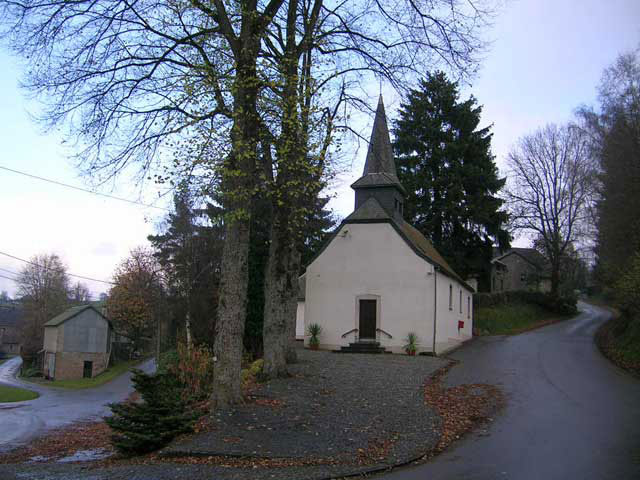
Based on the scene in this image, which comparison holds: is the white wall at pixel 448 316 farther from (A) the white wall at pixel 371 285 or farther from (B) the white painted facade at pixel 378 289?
(A) the white wall at pixel 371 285

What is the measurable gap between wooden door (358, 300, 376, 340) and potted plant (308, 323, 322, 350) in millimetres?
2052

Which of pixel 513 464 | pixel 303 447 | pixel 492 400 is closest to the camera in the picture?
pixel 513 464

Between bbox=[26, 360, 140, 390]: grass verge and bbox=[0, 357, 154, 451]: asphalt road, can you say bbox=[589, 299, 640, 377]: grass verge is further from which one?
bbox=[26, 360, 140, 390]: grass verge

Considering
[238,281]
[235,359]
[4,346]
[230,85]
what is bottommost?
[4,346]

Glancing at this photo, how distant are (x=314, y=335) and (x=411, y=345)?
15.8 ft

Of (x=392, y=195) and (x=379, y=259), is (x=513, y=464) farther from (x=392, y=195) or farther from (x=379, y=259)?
(x=392, y=195)

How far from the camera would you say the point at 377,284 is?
27.3 m

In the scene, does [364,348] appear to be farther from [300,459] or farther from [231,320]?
[300,459]

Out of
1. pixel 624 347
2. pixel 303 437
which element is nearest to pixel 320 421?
pixel 303 437

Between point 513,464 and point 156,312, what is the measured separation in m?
33.0

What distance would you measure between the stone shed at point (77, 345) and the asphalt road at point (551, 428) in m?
42.7

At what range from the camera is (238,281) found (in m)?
11.7

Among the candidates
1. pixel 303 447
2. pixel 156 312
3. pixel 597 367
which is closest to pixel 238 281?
pixel 303 447

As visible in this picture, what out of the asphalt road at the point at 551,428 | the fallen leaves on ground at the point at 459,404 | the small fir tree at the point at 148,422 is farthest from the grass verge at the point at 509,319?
the small fir tree at the point at 148,422
